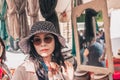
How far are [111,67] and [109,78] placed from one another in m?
0.07

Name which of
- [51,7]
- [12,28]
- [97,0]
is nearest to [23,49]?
[12,28]

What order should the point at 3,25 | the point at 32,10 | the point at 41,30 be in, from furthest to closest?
the point at 3,25 < the point at 32,10 < the point at 41,30

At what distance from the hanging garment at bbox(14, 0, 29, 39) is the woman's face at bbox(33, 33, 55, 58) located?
139mm

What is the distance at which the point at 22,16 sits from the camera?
1652mm

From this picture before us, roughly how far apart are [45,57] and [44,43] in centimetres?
9

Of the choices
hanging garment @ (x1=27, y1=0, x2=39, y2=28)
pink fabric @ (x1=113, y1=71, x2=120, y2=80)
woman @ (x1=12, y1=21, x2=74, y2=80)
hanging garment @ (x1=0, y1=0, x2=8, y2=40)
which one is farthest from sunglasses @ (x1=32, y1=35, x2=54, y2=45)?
pink fabric @ (x1=113, y1=71, x2=120, y2=80)

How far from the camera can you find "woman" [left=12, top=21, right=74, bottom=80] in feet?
4.96

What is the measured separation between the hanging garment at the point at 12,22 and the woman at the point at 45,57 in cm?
14

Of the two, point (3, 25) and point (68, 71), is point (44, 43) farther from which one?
point (3, 25)

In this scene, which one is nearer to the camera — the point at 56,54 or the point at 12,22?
the point at 56,54

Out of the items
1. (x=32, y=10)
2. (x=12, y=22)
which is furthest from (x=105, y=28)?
(x=12, y=22)

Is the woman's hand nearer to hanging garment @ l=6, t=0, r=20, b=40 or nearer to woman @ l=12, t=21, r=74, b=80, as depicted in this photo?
woman @ l=12, t=21, r=74, b=80

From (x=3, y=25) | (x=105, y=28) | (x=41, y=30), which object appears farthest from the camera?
(x=3, y=25)

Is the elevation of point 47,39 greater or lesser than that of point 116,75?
greater
